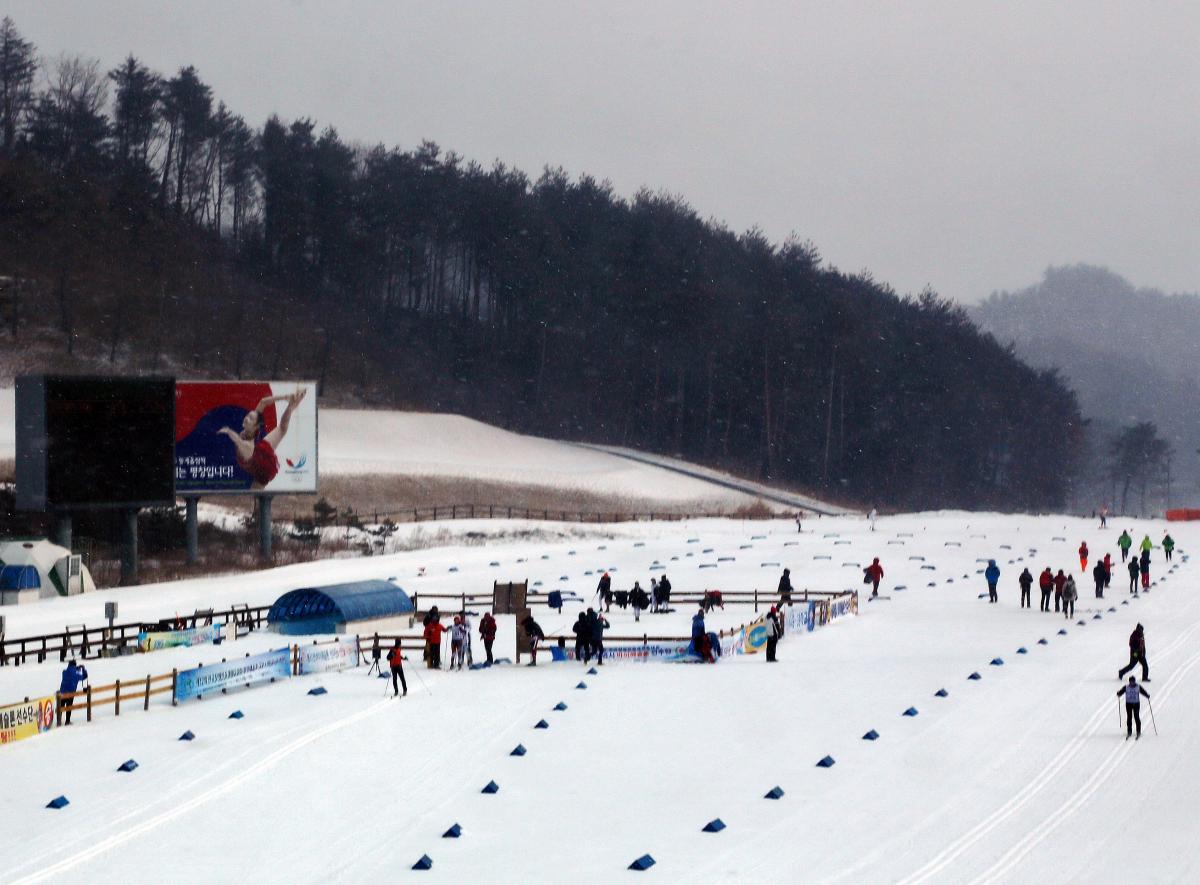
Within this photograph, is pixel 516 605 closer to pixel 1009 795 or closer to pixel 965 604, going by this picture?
pixel 965 604

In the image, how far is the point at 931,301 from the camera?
16088cm

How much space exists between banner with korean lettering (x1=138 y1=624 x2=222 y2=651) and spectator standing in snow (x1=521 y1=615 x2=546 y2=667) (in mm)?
9580

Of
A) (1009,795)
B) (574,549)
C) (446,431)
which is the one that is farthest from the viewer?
(446,431)

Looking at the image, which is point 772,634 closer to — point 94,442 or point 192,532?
point 94,442

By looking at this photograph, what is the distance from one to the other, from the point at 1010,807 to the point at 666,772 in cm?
525

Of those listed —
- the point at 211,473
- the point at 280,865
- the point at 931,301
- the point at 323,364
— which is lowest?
the point at 280,865

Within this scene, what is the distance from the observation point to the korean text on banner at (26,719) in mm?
22859

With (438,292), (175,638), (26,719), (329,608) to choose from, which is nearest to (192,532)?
(329,608)

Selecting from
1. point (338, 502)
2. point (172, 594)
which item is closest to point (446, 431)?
point (338, 502)

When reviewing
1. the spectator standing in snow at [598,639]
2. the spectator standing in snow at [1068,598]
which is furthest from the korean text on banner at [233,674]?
the spectator standing in snow at [1068,598]

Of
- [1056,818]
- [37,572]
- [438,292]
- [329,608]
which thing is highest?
[438,292]

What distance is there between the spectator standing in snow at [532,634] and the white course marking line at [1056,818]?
43.5 ft

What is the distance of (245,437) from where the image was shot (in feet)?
187

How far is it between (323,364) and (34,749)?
92914mm
